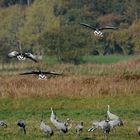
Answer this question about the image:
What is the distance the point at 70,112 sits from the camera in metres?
24.3

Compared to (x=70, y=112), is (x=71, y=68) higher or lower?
lower

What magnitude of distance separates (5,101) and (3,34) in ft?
165

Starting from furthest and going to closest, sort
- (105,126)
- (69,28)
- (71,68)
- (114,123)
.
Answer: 1. (69,28)
2. (71,68)
3. (114,123)
4. (105,126)

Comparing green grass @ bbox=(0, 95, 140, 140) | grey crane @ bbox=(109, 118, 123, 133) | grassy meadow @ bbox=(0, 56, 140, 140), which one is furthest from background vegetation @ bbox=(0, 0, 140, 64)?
grey crane @ bbox=(109, 118, 123, 133)

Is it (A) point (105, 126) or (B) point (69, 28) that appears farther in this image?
(B) point (69, 28)

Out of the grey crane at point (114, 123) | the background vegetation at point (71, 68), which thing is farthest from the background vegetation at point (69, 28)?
the grey crane at point (114, 123)

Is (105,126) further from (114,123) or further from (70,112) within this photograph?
(70,112)

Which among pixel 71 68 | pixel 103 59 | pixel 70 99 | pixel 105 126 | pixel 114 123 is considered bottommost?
pixel 103 59

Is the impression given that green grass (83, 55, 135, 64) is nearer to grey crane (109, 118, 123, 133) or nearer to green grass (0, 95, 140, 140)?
green grass (0, 95, 140, 140)

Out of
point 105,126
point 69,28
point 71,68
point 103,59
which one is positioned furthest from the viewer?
point 103,59

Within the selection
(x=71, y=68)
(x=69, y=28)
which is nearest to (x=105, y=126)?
(x=71, y=68)

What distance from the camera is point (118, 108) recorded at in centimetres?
2575

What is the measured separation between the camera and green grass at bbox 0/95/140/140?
17.6m

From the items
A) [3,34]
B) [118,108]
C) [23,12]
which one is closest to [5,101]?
[118,108]
